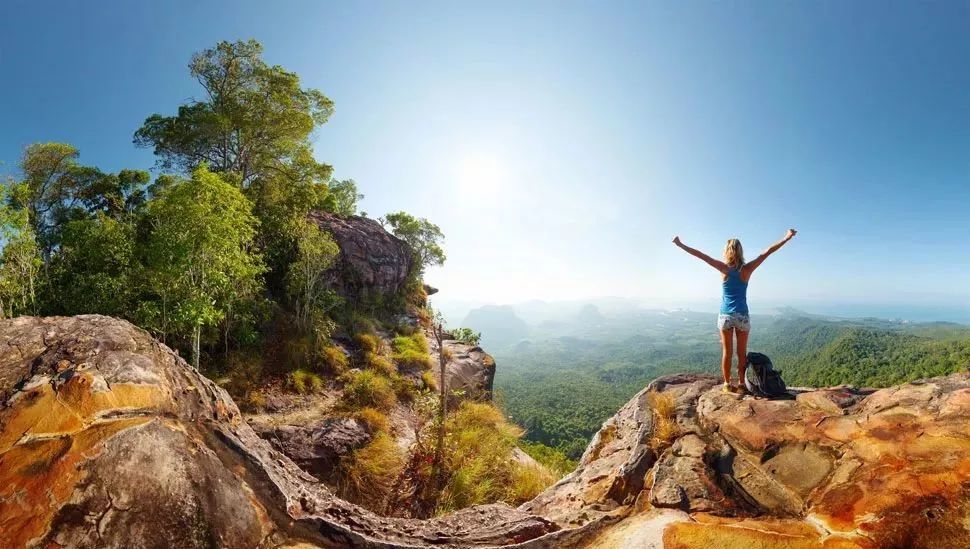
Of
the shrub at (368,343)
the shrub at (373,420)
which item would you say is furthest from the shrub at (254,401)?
the shrub at (368,343)

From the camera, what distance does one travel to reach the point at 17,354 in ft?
10.5

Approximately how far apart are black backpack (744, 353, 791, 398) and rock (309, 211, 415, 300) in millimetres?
19785

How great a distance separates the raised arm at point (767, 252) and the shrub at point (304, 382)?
14662mm

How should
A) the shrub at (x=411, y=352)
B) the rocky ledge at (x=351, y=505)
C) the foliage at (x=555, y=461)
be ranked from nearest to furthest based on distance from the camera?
the rocky ledge at (x=351, y=505) < the foliage at (x=555, y=461) < the shrub at (x=411, y=352)

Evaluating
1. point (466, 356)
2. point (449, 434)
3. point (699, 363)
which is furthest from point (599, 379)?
point (449, 434)

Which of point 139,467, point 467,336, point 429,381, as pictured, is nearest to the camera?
point 139,467

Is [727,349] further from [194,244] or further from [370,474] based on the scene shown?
[194,244]

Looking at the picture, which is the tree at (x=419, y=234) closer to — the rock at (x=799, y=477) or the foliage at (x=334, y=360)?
the foliage at (x=334, y=360)

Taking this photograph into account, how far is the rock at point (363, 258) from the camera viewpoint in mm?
22109

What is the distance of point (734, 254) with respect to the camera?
20.3 ft

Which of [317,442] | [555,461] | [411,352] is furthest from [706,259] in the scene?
[411,352]

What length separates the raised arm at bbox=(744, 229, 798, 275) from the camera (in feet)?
19.8

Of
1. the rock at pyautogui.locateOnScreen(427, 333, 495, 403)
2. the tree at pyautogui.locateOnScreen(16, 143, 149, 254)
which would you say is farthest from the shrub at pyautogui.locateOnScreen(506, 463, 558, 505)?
the tree at pyautogui.locateOnScreen(16, 143, 149, 254)

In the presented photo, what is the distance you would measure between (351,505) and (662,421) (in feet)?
15.1
